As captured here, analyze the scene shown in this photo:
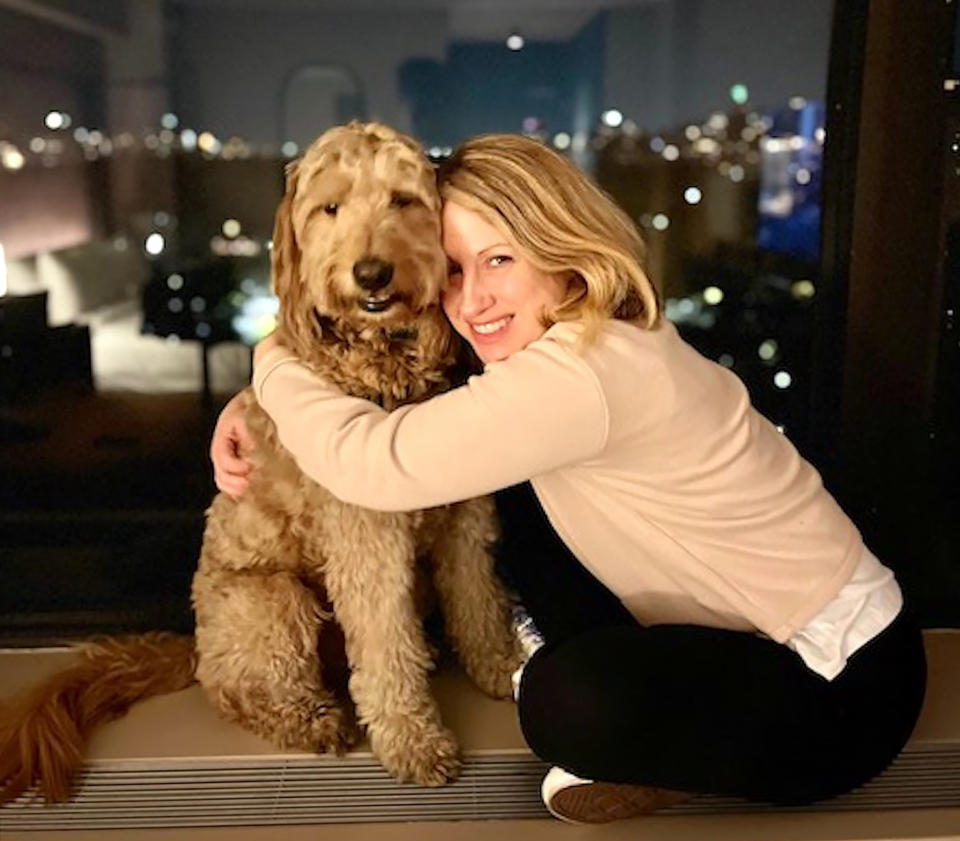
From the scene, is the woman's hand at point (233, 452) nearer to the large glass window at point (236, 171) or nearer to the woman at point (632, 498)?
the woman at point (632, 498)

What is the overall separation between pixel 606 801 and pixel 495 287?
27.7 inches

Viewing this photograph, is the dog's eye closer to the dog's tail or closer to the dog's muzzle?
the dog's muzzle

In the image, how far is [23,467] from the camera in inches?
87.2

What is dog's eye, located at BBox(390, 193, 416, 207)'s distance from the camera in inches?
60.0

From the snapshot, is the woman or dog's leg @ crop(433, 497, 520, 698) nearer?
the woman

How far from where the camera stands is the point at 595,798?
5.07ft

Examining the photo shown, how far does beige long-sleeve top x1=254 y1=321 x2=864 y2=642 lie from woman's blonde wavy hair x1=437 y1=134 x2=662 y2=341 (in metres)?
0.05

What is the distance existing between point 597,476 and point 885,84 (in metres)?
1.05

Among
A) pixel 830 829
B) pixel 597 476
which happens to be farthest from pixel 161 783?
pixel 830 829

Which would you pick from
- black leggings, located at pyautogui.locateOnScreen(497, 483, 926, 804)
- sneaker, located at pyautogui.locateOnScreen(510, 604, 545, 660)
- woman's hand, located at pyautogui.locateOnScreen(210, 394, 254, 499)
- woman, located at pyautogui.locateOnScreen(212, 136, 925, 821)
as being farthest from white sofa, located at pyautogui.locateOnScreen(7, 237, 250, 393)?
black leggings, located at pyautogui.locateOnScreen(497, 483, 926, 804)

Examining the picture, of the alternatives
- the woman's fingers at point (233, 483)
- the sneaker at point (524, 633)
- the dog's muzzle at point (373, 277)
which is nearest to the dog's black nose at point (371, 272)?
the dog's muzzle at point (373, 277)

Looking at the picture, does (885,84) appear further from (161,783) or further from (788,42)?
(161,783)

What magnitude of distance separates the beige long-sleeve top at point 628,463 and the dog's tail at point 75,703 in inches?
22.0

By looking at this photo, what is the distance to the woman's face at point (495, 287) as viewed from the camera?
5.05ft
